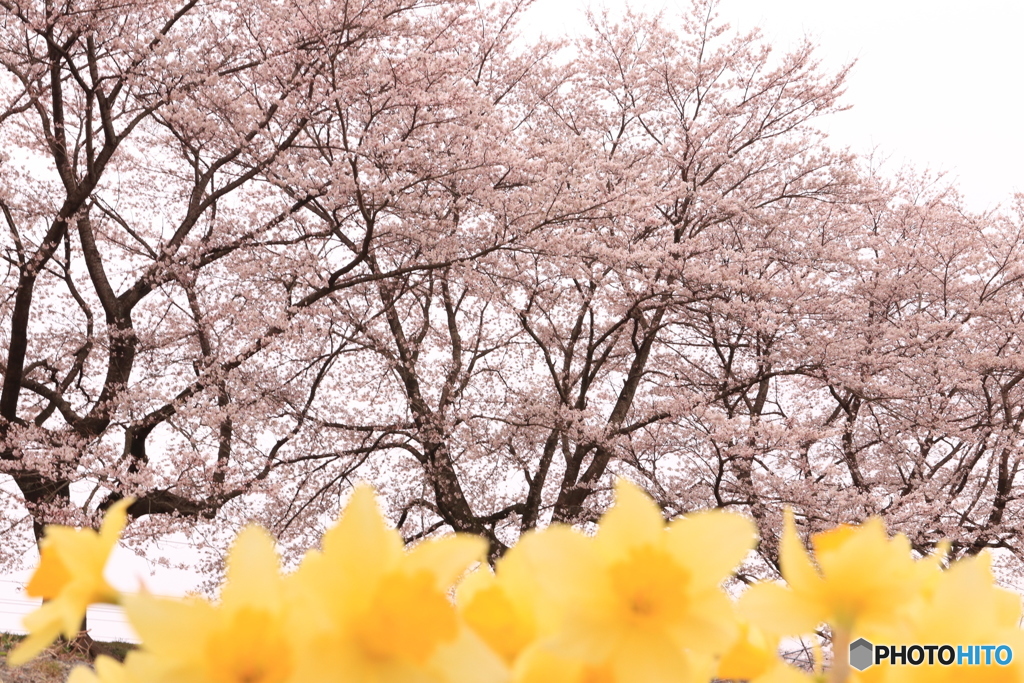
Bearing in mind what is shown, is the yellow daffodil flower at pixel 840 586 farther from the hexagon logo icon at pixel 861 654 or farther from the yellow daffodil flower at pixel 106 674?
the yellow daffodil flower at pixel 106 674

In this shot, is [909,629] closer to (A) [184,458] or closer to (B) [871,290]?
(A) [184,458]

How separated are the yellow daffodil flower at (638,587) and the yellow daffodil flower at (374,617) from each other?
0.04 m

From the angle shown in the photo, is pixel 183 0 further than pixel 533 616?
Yes

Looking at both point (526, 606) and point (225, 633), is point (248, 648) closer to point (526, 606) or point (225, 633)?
point (225, 633)

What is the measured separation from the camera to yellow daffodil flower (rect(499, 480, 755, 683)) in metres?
0.34

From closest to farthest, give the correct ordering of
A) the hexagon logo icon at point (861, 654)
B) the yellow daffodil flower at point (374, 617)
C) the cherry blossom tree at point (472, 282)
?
the yellow daffodil flower at point (374, 617), the hexagon logo icon at point (861, 654), the cherry blossom tree at point (472, 282)

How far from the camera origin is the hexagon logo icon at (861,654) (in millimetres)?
444

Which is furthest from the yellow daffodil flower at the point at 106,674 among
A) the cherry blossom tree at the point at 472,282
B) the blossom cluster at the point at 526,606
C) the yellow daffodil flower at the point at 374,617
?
the cherry blossom tree at the point at 472,282

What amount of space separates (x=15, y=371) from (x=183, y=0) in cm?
433

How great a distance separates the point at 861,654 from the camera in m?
0.45

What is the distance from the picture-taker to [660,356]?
12172 mm

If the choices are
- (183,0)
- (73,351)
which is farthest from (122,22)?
(73,351)
